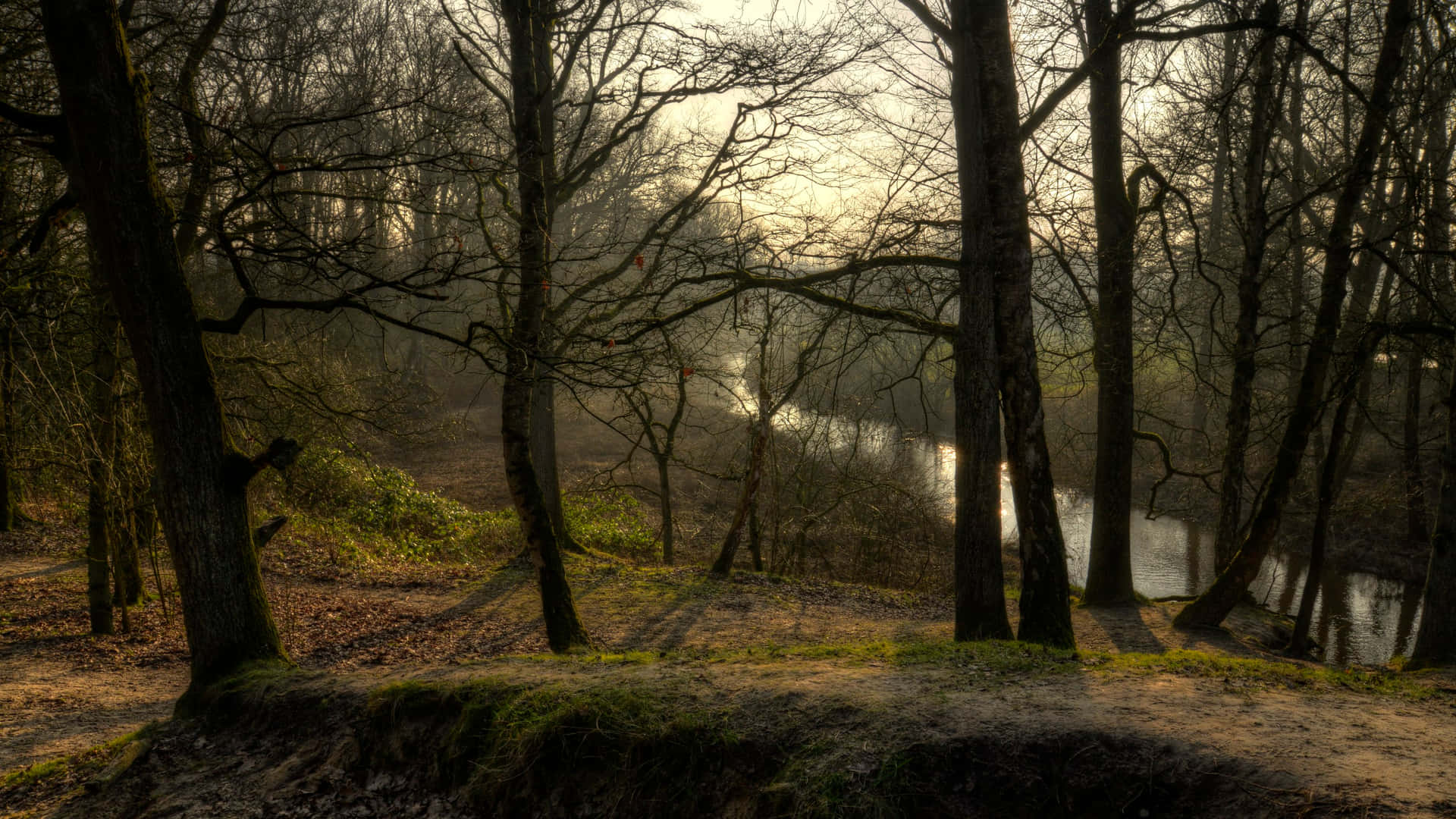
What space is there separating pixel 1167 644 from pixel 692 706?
714 centimetres

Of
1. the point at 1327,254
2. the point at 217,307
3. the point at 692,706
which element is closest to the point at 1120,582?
the point at 1327,254

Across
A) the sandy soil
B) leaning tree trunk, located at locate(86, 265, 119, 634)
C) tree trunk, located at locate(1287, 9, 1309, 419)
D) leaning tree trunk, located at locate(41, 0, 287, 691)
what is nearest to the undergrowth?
the sandy soil

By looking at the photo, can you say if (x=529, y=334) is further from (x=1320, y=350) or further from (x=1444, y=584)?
(x=1444, y=584)

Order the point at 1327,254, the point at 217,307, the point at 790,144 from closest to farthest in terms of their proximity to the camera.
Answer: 1. the point at 1327,254
2. the point at 790,144
3. the point at 217,307

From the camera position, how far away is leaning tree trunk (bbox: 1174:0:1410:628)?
770cm

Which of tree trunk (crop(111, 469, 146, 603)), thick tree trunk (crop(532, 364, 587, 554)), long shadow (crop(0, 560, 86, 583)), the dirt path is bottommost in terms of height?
the dirt path

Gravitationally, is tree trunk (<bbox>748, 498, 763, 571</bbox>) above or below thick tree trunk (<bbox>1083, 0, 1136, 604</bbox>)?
below

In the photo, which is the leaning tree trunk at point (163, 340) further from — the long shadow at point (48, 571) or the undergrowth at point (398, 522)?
the undergrowth at point (398, 522)

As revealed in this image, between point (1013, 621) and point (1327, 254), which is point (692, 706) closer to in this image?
point (1013, 621)

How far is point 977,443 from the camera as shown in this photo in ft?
25.3

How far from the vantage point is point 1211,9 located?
42.9 ft

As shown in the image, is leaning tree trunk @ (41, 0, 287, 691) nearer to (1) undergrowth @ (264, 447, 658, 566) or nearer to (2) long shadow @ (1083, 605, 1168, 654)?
(1) undergrowth @ (264, 447, 658, 566)

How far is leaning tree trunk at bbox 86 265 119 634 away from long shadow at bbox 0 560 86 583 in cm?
227

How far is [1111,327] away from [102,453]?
10802mm
